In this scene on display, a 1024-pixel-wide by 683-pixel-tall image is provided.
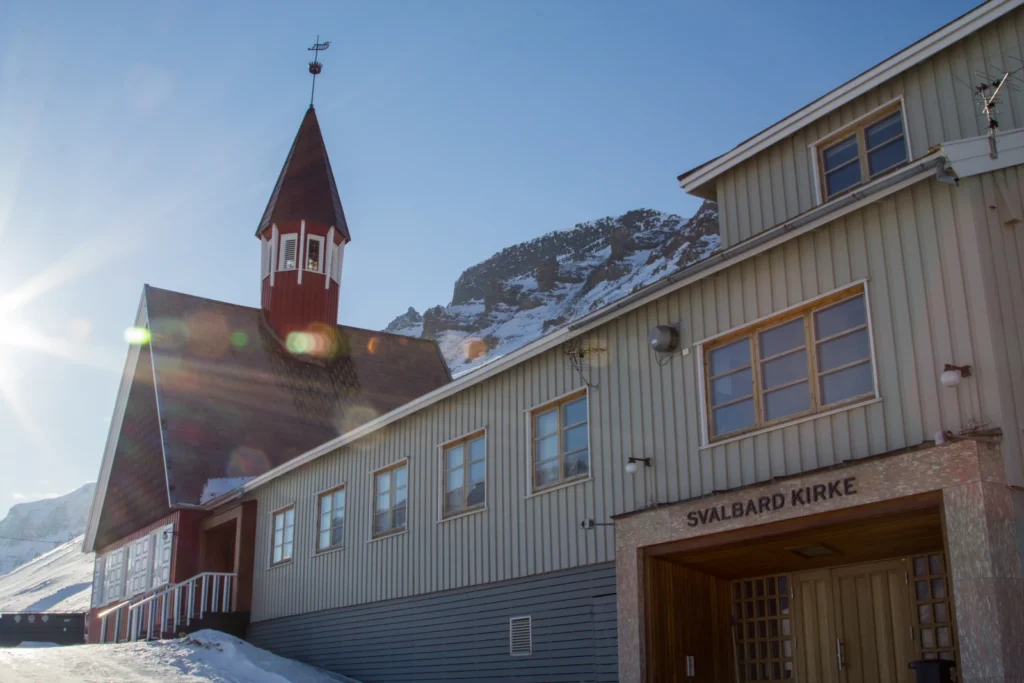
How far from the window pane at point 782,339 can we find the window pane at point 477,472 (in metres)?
5.36

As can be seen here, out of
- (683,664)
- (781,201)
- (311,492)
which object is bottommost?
(683,664)

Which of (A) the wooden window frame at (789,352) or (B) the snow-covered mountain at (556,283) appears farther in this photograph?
(B) the snow-covered mountain at (556,283)

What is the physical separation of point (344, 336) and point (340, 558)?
13495 mm

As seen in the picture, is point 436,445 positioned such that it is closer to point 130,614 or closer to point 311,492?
point 311,492

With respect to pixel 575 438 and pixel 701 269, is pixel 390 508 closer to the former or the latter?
pixel 575 438

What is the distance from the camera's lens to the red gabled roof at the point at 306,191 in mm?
30984

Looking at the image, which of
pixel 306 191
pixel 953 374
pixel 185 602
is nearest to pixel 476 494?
pixel 953 374

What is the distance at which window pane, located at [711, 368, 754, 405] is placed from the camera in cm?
1117

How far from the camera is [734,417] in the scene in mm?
11258

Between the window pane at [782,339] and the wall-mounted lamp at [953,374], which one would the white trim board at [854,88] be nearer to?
the window pane at [782,339]

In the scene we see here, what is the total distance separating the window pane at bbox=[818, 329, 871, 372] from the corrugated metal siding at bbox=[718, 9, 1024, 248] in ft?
6.02

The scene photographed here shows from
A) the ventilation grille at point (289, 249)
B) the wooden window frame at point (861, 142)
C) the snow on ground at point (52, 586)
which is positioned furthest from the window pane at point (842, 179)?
the snow on ground at point (52, 586)

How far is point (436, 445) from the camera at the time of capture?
16516 mm

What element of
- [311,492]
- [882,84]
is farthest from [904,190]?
[311,492]
